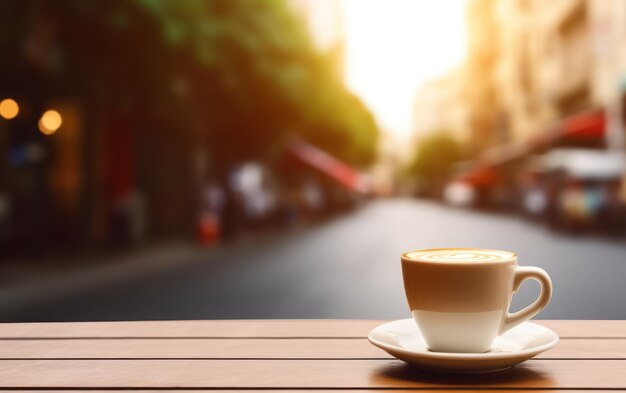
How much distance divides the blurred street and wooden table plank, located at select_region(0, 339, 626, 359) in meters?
5.44

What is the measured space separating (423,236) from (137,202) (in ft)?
26.8

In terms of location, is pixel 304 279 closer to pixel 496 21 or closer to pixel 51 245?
pixel 51 245

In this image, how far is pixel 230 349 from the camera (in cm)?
143

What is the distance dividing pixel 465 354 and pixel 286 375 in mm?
274

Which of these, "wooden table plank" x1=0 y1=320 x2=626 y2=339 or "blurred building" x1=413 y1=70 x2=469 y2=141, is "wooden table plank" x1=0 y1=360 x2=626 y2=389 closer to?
"wooden table plank" x1=0 y1=320 x2=626 y2=339

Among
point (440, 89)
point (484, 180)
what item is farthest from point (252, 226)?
point (440, 89)

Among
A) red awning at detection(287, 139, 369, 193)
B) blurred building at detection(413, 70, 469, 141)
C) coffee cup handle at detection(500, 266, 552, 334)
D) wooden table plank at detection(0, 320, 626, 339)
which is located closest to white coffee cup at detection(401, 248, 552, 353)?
coffee cup handle at detection(500, 266, 552, 334)

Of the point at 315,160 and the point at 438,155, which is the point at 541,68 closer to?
the point at 315,160

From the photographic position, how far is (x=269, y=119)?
59.3 ft

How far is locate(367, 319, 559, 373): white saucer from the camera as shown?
115 centimetres

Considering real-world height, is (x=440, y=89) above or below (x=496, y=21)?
above

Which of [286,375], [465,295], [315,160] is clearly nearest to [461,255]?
[465,295]

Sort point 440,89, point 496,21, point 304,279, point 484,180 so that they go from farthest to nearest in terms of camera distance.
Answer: point 440,89 → point 496,21 → point 484,180 → point 304,279

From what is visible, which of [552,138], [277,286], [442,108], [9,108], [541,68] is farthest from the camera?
[442,108]
